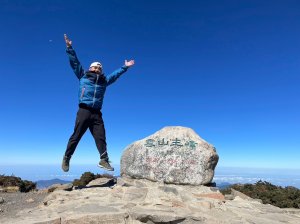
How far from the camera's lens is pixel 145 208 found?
10.0m

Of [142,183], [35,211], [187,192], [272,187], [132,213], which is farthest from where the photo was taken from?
[272,187]

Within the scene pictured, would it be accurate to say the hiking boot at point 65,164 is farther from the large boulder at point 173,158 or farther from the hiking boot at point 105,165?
the large boulder at point 173,158

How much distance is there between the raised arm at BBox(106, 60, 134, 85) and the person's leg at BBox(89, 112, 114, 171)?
1.24m

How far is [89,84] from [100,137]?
1.78 meters

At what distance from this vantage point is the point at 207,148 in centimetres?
1302

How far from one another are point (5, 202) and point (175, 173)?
6.22 meters

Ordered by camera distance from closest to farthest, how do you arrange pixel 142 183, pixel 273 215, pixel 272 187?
pixel 273 215 → pixel 142 183 → pixel 272 187

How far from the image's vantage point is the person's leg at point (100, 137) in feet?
39.0

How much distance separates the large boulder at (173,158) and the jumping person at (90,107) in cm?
158

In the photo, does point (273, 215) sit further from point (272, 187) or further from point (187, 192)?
point (272, 187)

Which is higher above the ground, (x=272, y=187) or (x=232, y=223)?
(x=272, y=187)


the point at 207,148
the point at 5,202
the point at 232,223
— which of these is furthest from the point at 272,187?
the point at 5,202

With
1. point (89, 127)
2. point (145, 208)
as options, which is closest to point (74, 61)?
point (89, 127)

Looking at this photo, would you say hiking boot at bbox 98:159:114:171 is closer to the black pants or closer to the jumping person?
the jumping person
